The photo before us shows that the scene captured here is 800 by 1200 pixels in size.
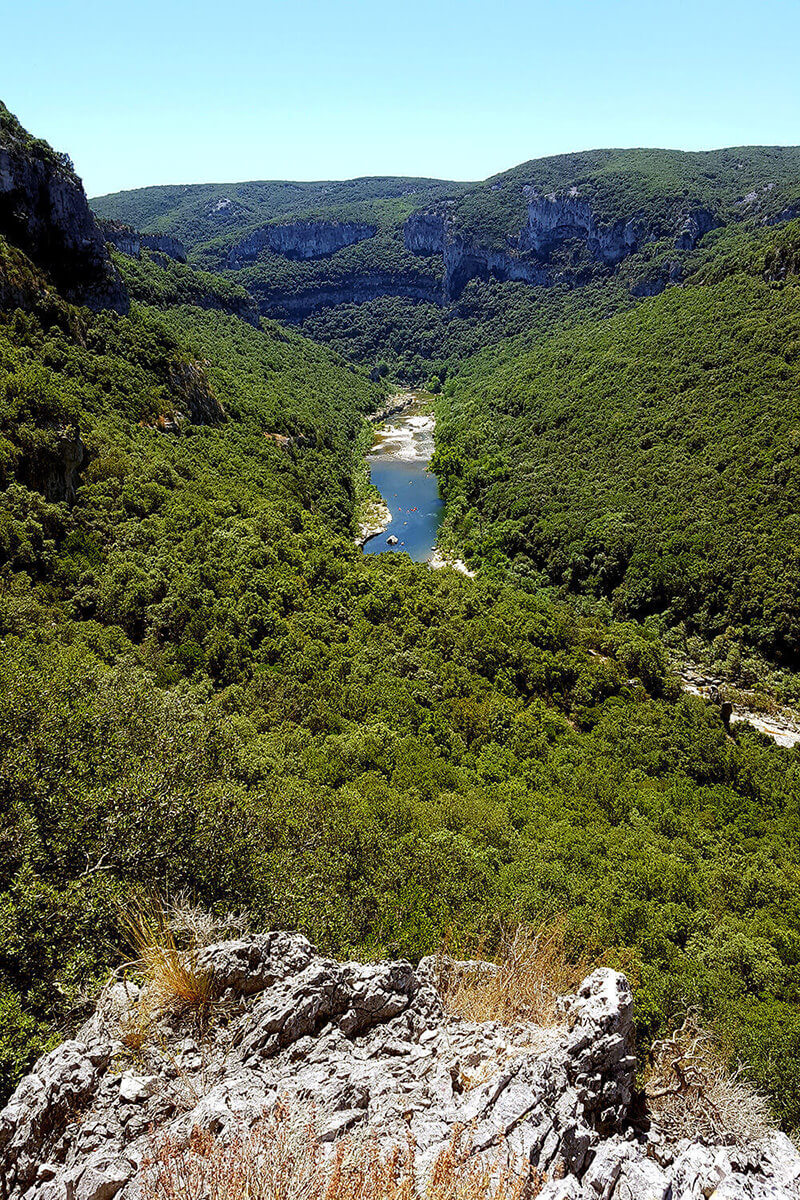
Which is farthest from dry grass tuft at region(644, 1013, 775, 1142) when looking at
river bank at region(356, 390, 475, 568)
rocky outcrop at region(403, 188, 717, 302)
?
rocky outcrop at region(403, 188, 717, 302)

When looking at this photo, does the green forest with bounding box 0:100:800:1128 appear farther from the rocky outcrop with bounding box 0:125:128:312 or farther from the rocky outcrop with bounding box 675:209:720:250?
the rocky outcrop with bounding box 675:209:720:250

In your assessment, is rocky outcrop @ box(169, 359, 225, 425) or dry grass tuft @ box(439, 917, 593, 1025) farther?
rocky outcrop @ box(169, 359, 225, 425)

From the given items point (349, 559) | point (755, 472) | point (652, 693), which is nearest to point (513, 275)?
point (755, 472)

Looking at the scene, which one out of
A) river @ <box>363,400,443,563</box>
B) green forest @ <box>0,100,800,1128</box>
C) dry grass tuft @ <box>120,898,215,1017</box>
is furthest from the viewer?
river @ <box>363,400,443,563</box>

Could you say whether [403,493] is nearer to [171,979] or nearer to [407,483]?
[407,483]

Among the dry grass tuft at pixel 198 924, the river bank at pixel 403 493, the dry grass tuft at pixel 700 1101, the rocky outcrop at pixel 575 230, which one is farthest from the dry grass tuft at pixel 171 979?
the rocky outcrop at pixel 575 230

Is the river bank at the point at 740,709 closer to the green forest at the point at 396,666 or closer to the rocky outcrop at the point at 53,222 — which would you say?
the green forest at the point at 396,666
